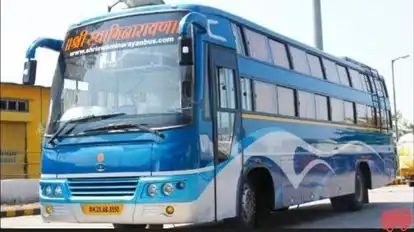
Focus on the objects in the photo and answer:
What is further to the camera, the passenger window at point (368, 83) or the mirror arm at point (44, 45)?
the passenger window at point (368, 83)

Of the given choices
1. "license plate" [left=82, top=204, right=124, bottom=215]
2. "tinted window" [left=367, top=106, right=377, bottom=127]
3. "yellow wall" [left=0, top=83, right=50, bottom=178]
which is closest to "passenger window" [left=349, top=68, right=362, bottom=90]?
"tinted window" [left=367, top=106, right=377, bottom=127]

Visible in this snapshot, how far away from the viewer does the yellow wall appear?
25125 millimetres

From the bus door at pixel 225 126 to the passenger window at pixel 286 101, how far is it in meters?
1.69

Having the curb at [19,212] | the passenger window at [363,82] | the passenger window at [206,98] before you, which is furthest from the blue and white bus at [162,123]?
the curb at [19,212]

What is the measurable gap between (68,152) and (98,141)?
1.57 ft

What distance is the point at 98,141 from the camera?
7137mm

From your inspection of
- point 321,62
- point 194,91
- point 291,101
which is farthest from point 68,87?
point 321,62

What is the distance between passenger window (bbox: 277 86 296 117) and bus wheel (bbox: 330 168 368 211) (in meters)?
4.08

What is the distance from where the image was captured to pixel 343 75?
13438 mm

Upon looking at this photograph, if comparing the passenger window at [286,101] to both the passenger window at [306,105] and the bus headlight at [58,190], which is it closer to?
the passenger window at [306,105]

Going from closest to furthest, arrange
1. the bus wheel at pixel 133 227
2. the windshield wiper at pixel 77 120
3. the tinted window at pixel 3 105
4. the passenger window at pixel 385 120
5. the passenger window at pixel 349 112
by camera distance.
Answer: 1. the windshield wiper at pixel 77 120
2. the bus wheel at pixel 133 227
3. the passenger window at pixel 349 112
4. the passenger window at pixel 385 120
5. the tinted window at pixel 3 105

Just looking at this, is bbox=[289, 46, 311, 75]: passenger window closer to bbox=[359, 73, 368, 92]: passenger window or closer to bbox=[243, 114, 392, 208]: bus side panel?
bbox=[243, 114, 392, 208]: bus side panel

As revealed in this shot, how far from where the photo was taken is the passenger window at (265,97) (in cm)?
895

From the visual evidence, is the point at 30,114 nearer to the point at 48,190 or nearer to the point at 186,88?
the point at 48,190
